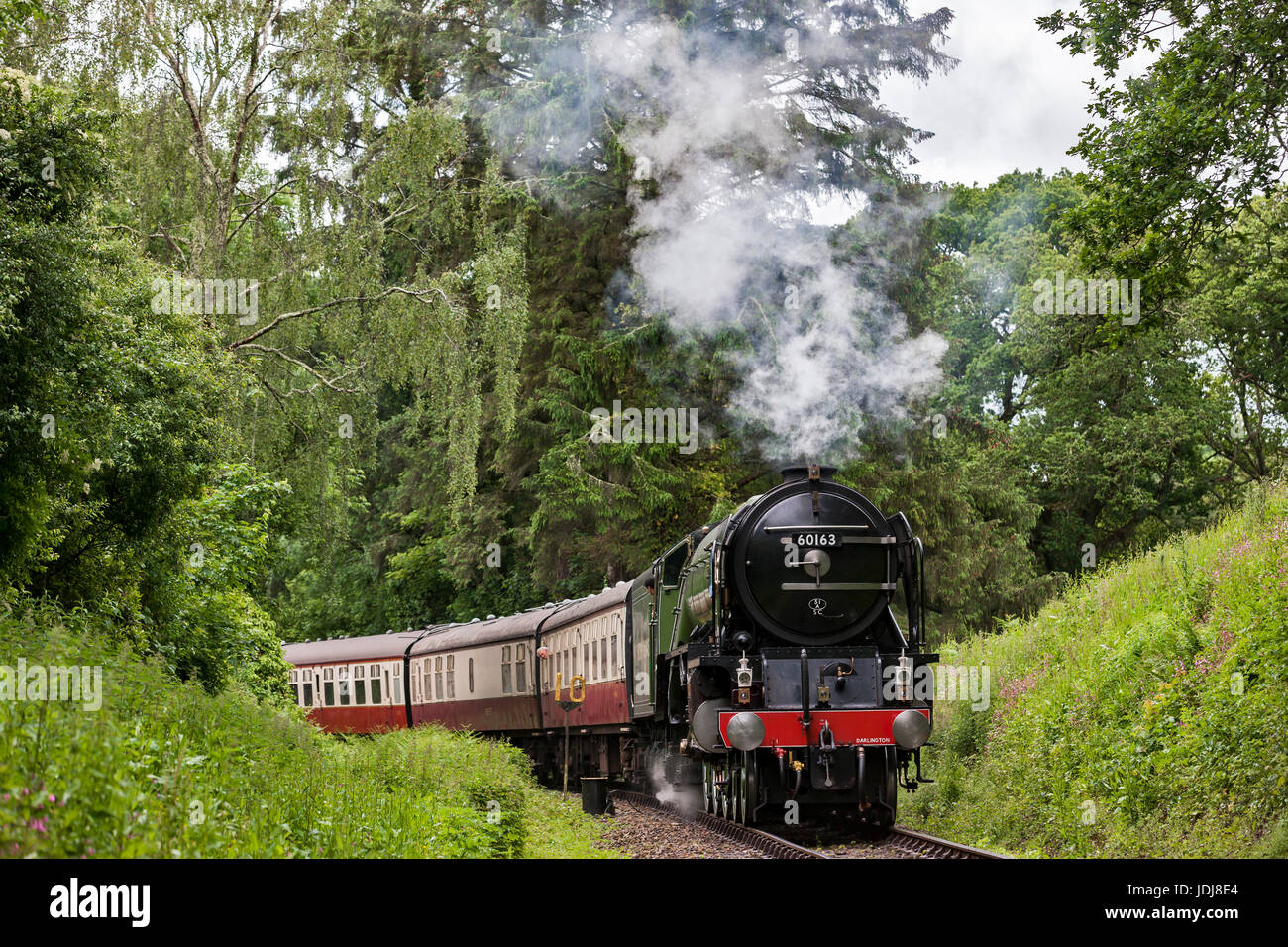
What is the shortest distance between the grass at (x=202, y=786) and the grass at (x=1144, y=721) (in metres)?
4.38

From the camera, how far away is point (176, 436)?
14.0 metres

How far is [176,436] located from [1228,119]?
37.8 ft

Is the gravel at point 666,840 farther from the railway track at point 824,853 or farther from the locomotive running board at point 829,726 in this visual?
the locomotive running board at point 829,726

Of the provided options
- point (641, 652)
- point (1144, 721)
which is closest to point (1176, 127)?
point (1144, 721)

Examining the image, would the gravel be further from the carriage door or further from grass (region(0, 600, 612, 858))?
the carriage door

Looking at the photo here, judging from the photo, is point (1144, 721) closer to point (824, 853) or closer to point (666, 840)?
point (824, 853)

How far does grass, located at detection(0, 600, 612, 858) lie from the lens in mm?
5883

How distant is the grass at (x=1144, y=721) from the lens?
1001 cm

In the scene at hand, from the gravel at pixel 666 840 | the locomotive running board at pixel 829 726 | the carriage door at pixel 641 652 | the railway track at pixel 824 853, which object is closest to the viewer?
the railway track at pixel 824 853

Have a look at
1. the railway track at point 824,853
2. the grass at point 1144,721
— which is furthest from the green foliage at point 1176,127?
the railway track at point 824,853

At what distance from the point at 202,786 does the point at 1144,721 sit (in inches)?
334
